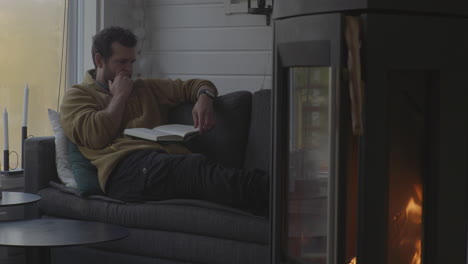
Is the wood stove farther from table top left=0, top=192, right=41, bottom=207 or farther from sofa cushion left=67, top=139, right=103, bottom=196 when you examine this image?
sofa cushion left=67, top=139, right=103, bottom=196

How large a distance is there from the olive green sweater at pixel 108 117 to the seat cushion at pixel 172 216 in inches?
5.4

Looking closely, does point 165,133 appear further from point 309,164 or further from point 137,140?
point 309,164

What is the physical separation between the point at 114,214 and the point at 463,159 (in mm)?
1722

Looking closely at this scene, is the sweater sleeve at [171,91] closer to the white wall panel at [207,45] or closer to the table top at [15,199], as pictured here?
the white wall panel at [207,45]

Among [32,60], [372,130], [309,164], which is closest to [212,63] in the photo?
[32,60]

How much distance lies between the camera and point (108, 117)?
3.33m

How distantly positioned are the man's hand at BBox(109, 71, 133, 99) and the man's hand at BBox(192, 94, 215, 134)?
33 cm

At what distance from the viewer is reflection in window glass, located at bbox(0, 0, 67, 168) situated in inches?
154

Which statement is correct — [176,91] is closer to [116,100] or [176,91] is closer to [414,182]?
[116,100]

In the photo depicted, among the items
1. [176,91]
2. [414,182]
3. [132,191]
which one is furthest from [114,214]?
[414,182]

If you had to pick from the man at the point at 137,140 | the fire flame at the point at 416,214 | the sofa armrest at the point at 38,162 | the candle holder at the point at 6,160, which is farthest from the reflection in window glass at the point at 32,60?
the fire flame at the point at 416,214

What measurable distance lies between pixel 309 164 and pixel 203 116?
1.53 meters

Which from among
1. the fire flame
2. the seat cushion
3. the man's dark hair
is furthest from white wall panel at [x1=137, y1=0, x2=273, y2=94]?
the fire flame

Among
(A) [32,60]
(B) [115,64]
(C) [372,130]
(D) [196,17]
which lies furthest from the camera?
(D) [196,17]
